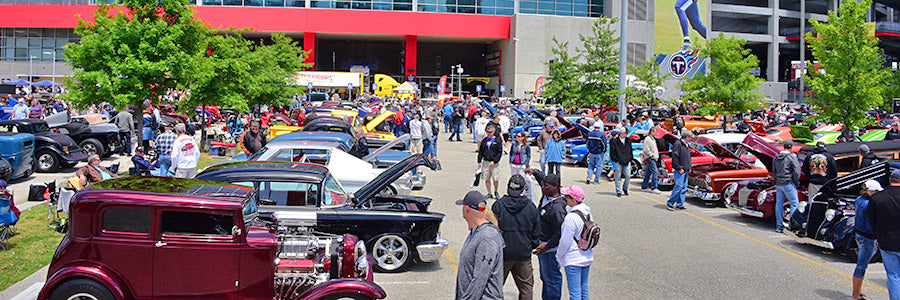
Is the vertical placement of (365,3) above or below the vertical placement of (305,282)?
above

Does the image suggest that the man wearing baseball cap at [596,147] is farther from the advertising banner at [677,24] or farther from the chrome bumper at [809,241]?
the advertising banner at [677,24]

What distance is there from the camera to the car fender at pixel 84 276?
254 inches

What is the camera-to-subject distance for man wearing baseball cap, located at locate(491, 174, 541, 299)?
6801 millimetres

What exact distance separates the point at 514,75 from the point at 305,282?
64.2 m

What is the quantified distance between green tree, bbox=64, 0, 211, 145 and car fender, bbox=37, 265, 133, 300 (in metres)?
12.0

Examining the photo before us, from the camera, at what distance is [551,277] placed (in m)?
7.33

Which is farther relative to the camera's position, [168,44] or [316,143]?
[168,44]

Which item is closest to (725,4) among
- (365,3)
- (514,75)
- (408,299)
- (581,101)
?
(514,75)

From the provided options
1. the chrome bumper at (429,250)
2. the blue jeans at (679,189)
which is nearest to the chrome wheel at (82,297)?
the chrome bumper at (429,250)

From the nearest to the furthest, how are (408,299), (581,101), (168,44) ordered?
1. (408,299)
2. (168,44)
3. (581,101)

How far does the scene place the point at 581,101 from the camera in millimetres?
36031

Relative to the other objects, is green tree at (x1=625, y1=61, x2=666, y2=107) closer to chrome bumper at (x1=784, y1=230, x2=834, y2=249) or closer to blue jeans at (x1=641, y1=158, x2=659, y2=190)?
blue jeans at (x1=641, y1=158, x2=659, y2=190)

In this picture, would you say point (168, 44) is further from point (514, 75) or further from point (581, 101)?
point (514, 75)

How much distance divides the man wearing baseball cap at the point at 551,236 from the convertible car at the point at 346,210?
7.99 ft
